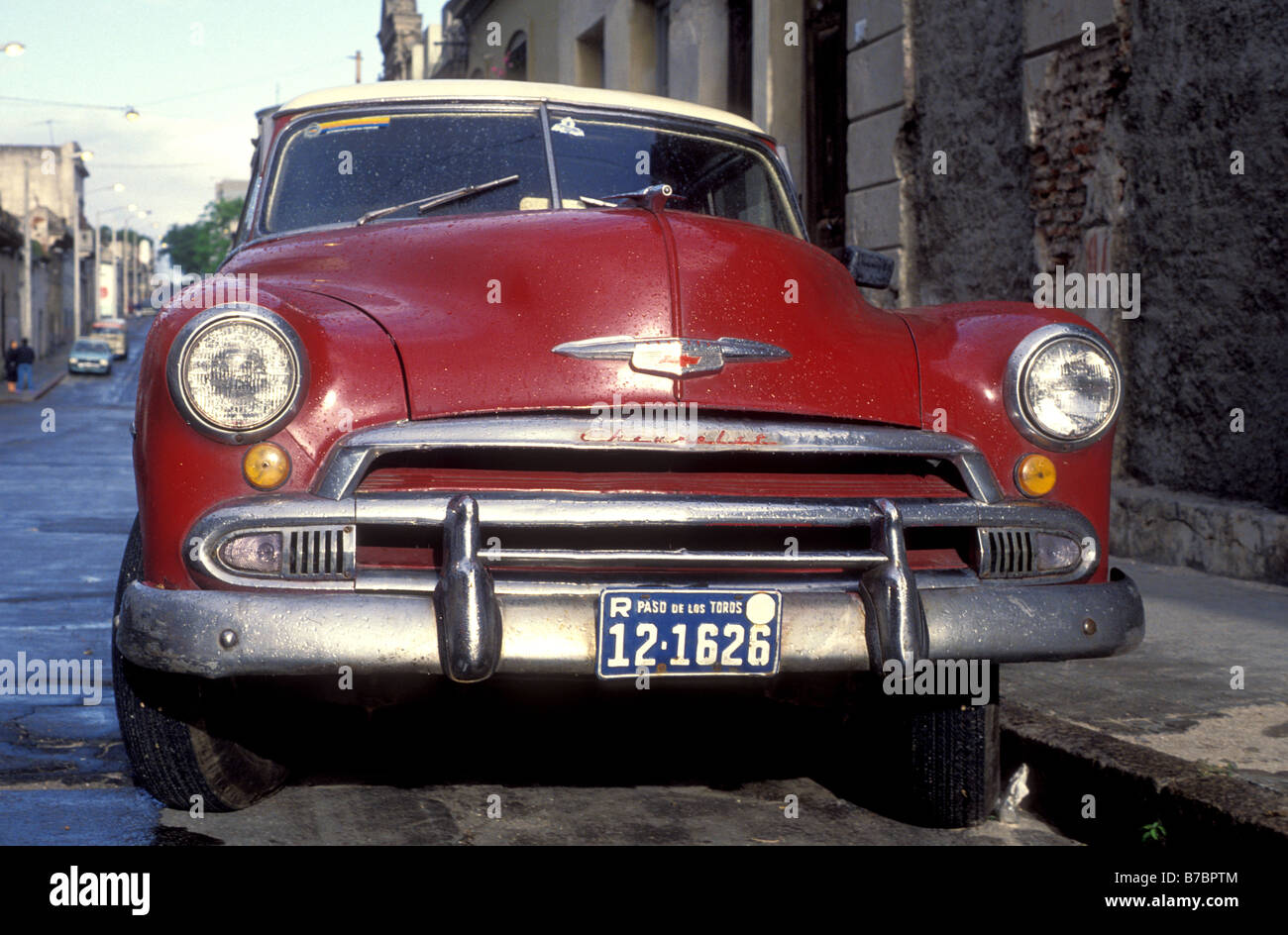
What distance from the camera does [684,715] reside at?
457cm

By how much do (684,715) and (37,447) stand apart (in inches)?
598

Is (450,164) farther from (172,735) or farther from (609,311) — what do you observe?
(172,735)

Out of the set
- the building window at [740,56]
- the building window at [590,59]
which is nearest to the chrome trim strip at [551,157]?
the building window at [740,56]

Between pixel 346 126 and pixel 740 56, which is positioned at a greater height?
pixel 740 56

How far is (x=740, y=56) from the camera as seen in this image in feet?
44.9

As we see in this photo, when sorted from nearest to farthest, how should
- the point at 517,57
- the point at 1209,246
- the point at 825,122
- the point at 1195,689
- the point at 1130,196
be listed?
the point at 1195,689 < the point at 1209,246 < the point at 1130,196 < the point at 825,122 < the point at 517,57

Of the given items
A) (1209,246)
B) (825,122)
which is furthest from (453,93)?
(825,122)

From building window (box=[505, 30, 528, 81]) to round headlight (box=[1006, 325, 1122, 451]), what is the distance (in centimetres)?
1874

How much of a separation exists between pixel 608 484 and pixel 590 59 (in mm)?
16551

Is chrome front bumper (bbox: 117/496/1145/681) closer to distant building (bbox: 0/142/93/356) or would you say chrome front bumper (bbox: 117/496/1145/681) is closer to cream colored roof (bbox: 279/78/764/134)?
cream colored roof (bbox: 279/78/764/134)

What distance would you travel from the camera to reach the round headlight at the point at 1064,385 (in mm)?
3271

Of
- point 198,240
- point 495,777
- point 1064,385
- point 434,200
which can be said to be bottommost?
point 495,777

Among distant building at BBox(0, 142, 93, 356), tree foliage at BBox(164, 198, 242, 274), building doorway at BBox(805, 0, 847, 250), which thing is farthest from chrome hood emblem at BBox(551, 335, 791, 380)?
tree foliage at BBox(164, 198, 242, 274)

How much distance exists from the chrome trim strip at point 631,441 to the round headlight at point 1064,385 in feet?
0.64
